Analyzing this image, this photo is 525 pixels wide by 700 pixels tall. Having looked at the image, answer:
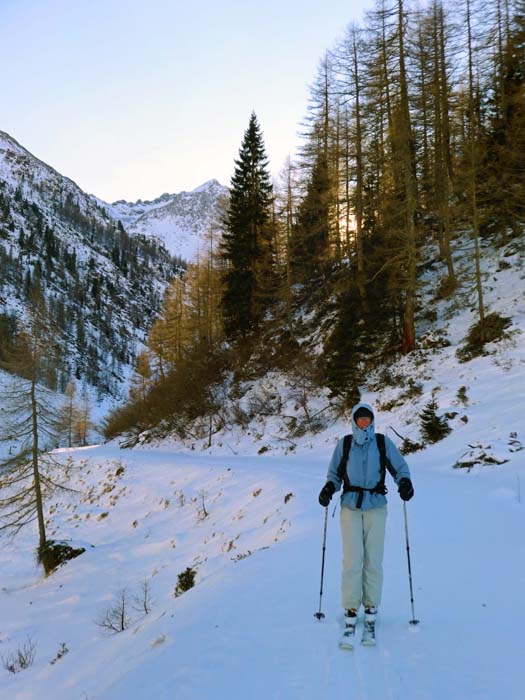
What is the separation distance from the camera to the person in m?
4.32

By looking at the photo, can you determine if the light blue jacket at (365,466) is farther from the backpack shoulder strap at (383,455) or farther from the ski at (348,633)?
the ski at (348,633)

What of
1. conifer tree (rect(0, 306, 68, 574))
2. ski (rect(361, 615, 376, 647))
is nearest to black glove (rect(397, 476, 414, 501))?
ski (rect(361, 615, 376, 647))

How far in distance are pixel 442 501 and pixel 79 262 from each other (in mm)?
177329

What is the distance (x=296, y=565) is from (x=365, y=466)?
3121mm

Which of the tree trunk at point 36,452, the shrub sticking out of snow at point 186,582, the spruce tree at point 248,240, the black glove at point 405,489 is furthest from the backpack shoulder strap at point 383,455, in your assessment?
the spruce tree at point 248,240

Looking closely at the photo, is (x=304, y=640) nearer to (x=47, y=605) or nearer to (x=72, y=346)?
(x=47, y=605)

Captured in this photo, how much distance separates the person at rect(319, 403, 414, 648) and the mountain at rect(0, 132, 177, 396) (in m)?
98.3

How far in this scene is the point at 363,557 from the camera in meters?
4.40

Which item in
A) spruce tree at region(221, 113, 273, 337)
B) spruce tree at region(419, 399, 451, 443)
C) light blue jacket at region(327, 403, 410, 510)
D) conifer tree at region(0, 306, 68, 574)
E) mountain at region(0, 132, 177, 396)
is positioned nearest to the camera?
light blue jacket at region(327, 403, 410, 510)

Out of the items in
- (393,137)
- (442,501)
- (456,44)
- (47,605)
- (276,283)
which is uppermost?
(456,44)

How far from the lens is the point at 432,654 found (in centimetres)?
387

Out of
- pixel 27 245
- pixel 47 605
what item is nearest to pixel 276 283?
pixel 47 605

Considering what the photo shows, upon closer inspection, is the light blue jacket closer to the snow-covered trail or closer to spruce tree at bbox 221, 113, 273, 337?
the snow-covered trail

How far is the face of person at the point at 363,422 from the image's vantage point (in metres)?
4.45
